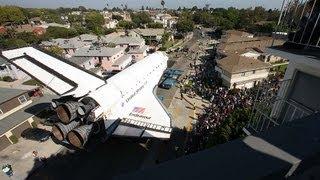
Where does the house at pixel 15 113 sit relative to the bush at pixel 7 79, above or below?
above

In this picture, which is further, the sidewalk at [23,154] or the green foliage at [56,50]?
the green foliage at [56,50]

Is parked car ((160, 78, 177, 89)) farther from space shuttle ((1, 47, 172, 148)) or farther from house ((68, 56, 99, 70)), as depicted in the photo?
house ((68, 56, 99, 70))

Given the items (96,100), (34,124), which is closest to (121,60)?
(34,124)

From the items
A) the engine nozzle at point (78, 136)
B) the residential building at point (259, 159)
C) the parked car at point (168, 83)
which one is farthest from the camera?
the parked car at point (168, 83)

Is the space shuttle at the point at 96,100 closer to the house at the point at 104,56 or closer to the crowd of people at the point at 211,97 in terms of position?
the crowd of people at the point at 211,97

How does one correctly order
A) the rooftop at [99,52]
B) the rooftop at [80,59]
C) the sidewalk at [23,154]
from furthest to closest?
1. the rooftop at [99,52]
2. the rooftop at [80,59]
3. the sidewalk at [23,154]

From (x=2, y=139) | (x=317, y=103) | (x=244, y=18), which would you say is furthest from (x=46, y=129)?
(x=244, y=18)

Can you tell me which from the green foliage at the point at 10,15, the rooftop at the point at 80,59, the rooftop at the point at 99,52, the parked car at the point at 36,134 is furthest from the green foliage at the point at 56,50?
the green foliage at the point at 10,15
